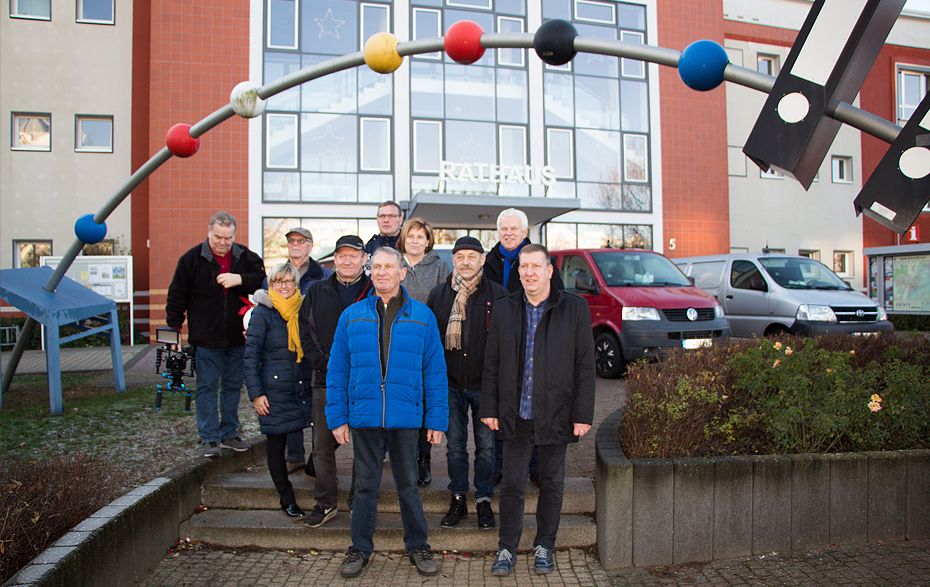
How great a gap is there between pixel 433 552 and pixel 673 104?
2027 cm

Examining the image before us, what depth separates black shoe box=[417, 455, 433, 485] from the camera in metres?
4.52

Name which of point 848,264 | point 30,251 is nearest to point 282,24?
point 30,251

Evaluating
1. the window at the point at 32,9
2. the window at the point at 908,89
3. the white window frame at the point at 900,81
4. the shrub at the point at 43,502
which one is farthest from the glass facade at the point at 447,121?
the shrub at the point at 43,502

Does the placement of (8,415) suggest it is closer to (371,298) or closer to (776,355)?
(371,298)

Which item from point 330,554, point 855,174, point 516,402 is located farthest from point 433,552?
point 855,174

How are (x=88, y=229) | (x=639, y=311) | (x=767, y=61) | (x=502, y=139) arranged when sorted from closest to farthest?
(x=88, y=229), (x=639, y=311), (x=502, y=139), (x=767, y=61)

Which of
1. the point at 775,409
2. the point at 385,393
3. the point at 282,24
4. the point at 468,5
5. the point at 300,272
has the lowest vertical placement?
the point at 775,409

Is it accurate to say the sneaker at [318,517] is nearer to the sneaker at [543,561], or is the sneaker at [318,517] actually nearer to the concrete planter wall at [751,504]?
the sneaker at [543,561]

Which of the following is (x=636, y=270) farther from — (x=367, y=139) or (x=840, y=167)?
(x=840, y=167)

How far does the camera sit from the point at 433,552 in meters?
3.95

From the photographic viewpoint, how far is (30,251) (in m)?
18.1

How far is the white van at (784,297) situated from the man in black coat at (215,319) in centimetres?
888

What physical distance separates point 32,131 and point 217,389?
18.0 metres

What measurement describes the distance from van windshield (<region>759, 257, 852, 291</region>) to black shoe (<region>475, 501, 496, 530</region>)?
897 centimetres
